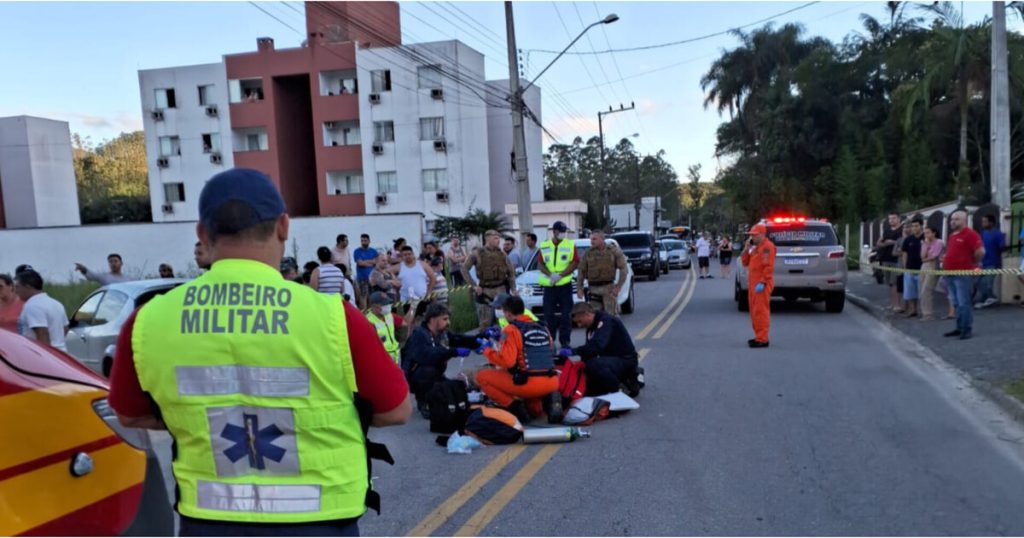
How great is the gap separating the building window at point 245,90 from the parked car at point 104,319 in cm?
3519

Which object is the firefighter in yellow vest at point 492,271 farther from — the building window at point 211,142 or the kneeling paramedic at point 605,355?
the building window at point 211,142

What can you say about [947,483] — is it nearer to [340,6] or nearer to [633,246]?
[633,246]

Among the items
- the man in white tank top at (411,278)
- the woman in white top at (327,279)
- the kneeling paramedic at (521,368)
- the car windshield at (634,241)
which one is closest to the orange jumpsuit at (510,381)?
the kneeling paramedic at (521,368)

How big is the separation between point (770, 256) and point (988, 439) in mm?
4639

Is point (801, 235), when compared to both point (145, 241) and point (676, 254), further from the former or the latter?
point (145, 241)

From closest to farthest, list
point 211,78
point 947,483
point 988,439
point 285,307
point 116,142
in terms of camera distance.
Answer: point 285,307 → point 947,483 → point 988,439 → point 211,78 → point 116,142

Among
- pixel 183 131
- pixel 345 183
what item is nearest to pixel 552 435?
pixel 345 183

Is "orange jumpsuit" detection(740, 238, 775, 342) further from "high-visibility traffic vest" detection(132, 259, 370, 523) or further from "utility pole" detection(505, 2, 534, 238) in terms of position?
"high-visibility traffic vest" detection(132, 259, 370, 523)

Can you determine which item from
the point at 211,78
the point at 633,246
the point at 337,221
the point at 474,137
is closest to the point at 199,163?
the point at 211,78

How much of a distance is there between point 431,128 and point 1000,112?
96.3ft

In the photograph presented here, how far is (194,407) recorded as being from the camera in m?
1.84

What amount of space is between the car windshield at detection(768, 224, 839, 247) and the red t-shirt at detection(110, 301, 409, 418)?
1330 cm

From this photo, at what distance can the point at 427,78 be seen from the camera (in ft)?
130

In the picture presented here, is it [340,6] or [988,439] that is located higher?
[340,6]
